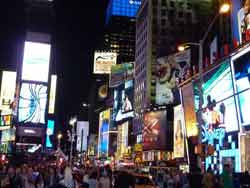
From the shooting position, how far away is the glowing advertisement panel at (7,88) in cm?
10162

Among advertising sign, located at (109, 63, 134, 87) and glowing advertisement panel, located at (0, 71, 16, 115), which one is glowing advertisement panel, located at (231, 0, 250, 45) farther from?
advertising sign, located at (109, 63, 134, 87)

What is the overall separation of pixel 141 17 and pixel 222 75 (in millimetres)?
101110

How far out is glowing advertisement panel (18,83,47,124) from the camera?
90812 millimetres

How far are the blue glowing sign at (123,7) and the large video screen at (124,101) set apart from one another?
229 feet

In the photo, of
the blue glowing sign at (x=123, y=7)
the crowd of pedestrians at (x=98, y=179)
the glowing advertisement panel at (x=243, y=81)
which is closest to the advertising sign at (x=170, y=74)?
the glowing advertisement panel at (x=243, y=81)

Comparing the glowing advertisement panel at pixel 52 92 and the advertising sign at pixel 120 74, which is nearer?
the glowing advertisement panel at pixel 52 92

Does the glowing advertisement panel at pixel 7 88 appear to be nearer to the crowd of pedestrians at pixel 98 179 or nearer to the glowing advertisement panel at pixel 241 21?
the glowing advertisement panel at pixel 241 21

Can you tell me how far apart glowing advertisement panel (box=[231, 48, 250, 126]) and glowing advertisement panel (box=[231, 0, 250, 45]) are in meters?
1.80

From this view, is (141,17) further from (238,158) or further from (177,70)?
(238,158)

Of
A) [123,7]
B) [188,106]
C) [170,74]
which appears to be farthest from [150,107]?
[123,7]

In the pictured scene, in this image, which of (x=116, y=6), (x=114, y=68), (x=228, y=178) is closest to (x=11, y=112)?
(x=114, y=68)

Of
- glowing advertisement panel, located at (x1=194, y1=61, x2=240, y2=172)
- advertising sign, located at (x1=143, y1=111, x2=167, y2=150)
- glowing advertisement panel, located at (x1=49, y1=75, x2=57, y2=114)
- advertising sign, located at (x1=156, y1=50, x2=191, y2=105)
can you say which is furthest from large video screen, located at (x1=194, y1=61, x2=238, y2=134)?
glowing advertisement panel, located at (x1=49, y1=75, x2=57, y2=114)

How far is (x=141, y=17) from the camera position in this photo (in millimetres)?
135500

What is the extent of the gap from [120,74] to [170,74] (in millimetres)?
44927
